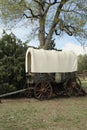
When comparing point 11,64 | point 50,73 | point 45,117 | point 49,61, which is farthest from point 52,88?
point 45,117

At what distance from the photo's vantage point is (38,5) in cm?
2197

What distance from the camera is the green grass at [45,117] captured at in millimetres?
9938

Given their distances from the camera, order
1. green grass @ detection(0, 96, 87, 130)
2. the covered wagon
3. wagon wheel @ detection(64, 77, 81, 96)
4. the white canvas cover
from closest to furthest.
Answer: green grass @ detection(0, 96, 87, 130) → the covered wagon → the white canvas cover → wagon wheel @ detection(64, 77, 81, 96)

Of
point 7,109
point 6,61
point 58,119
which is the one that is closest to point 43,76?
point 6,61

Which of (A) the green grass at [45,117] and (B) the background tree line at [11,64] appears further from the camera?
(B) the background tree line at [11,64]

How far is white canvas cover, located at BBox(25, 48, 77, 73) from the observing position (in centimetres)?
1695

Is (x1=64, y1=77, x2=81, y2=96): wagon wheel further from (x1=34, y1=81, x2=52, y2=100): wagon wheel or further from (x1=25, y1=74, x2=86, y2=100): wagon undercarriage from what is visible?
(x1=34, y1=81, x2=52, y2=100): wagon wheel

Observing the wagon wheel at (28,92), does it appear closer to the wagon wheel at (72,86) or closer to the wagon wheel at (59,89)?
the wagon wheel at (59,89)

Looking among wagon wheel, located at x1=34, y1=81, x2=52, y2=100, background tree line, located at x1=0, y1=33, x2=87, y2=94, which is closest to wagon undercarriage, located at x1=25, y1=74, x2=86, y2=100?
wagon wheel, located at x1=34, y1=81, x2=52, y2=100

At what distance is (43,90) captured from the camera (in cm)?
1672

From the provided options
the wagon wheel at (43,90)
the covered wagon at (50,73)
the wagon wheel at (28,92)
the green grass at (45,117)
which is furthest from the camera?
the wagon wheel at (28,92)

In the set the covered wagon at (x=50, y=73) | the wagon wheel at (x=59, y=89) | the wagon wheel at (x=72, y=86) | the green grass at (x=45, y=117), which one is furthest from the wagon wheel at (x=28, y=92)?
the green grass at (x=45, y=117)

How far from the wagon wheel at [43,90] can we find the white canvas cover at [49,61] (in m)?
0.70

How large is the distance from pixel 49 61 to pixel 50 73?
2.08ft
